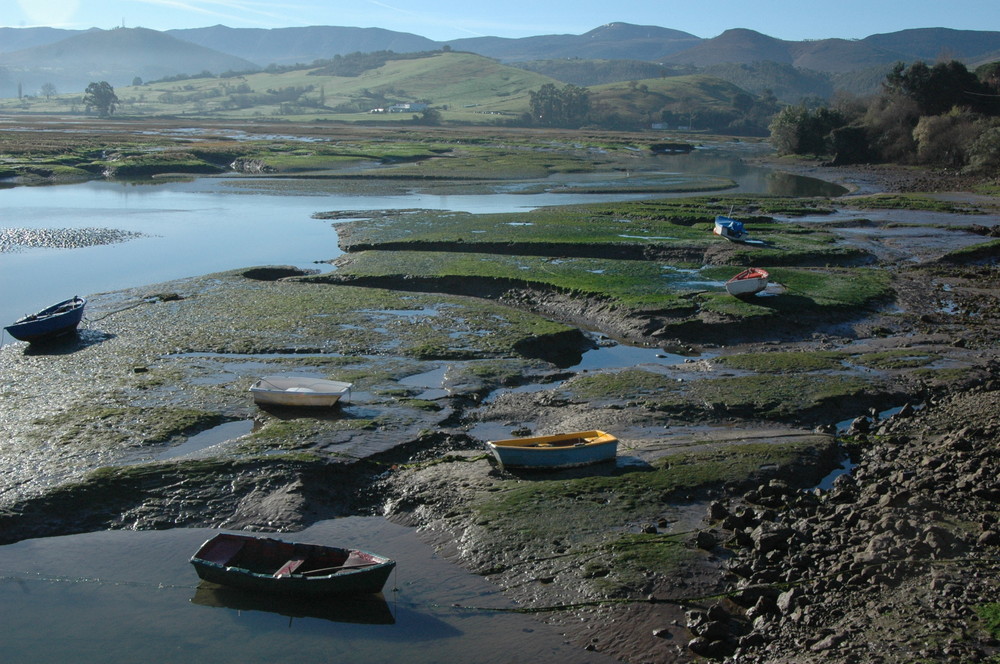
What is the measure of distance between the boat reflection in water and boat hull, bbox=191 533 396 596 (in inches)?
6.1

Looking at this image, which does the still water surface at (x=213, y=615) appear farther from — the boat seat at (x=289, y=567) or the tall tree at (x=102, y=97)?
the tall tree at (x=102, y=97)

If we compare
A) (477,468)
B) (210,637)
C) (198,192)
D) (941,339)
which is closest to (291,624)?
(210,637)

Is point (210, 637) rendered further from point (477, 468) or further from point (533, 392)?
point (533, 392)

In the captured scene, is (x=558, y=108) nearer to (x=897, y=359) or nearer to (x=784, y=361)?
(x=897, y=359)

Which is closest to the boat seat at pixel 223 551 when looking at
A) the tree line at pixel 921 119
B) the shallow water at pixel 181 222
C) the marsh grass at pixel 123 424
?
the marsh grass at pixel 123 424

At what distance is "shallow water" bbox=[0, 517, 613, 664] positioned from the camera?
1223cm

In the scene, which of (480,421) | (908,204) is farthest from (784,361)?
(908,204)

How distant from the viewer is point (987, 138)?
72.4 meters

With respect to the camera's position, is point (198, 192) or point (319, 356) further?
point (198, 192)

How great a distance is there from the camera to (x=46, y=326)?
83.5 feet

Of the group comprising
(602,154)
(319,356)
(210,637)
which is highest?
(602,154)

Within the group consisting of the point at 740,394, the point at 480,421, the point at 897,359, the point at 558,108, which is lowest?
the point at 480,421

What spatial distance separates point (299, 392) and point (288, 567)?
277 inches

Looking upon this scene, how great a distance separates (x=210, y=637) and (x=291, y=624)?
1139 mm
